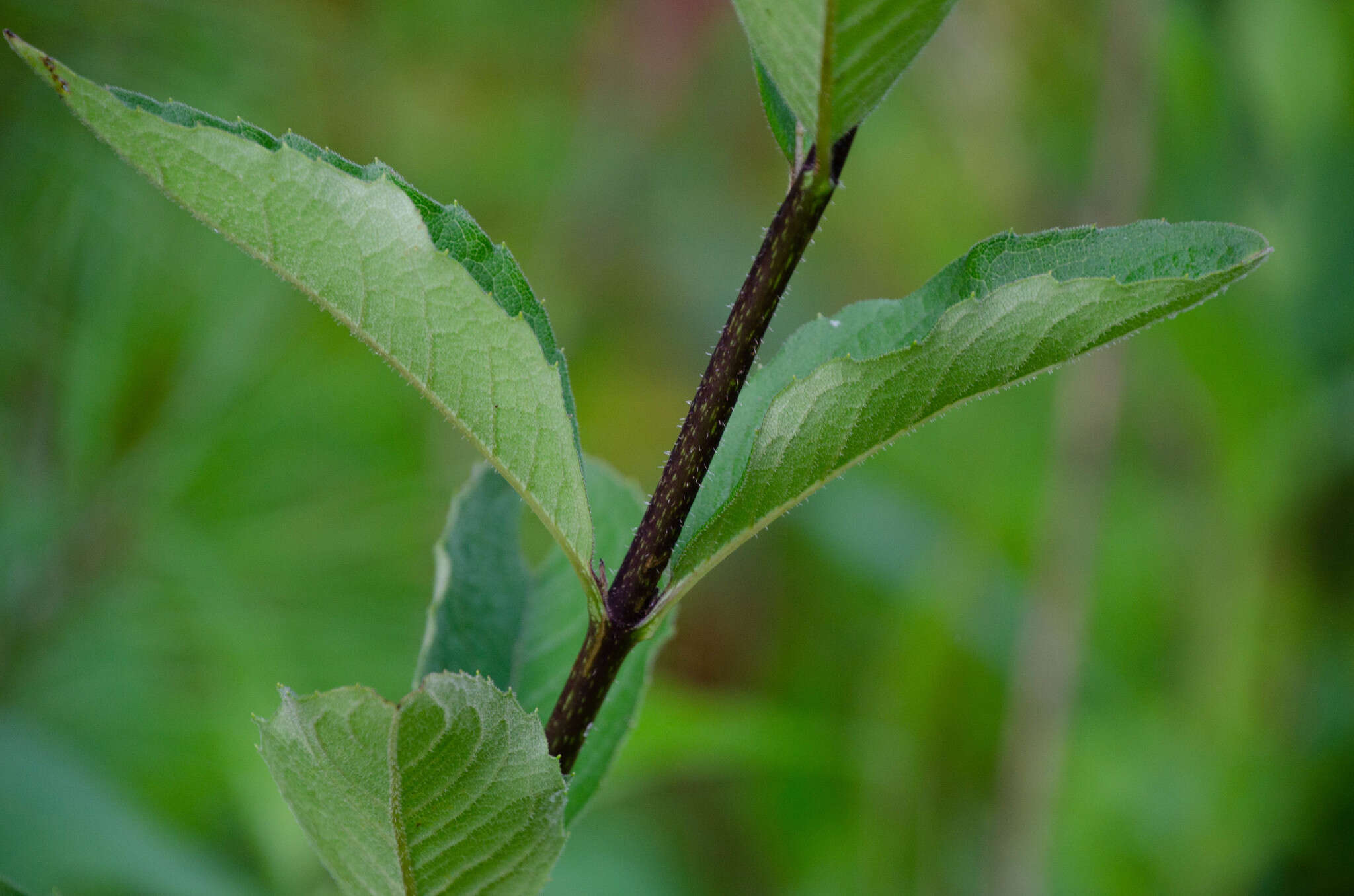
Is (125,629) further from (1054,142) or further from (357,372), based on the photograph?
(1054,142)

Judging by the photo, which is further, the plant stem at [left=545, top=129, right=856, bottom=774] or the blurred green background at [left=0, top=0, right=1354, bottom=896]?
the blurred green background at [left=0, top=0, right=1354, bottom=896]

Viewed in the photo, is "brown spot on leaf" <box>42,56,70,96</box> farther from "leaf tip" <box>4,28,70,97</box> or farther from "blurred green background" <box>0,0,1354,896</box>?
"blurred green background" <box>0,0,1354,896</box>

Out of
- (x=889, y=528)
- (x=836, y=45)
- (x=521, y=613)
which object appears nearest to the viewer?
(x=836, y=45)

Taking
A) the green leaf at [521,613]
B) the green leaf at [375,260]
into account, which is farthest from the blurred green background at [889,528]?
the green leaf at [375,260]

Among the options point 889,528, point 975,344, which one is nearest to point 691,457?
point 975,344

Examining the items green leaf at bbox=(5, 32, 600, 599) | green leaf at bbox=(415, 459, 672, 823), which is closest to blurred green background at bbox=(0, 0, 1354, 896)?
green leaf at bbox=(415, 459, 672, 823)

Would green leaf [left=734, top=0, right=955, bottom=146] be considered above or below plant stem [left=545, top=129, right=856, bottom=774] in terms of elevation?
above

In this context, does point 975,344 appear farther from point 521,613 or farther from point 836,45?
point 521,613
